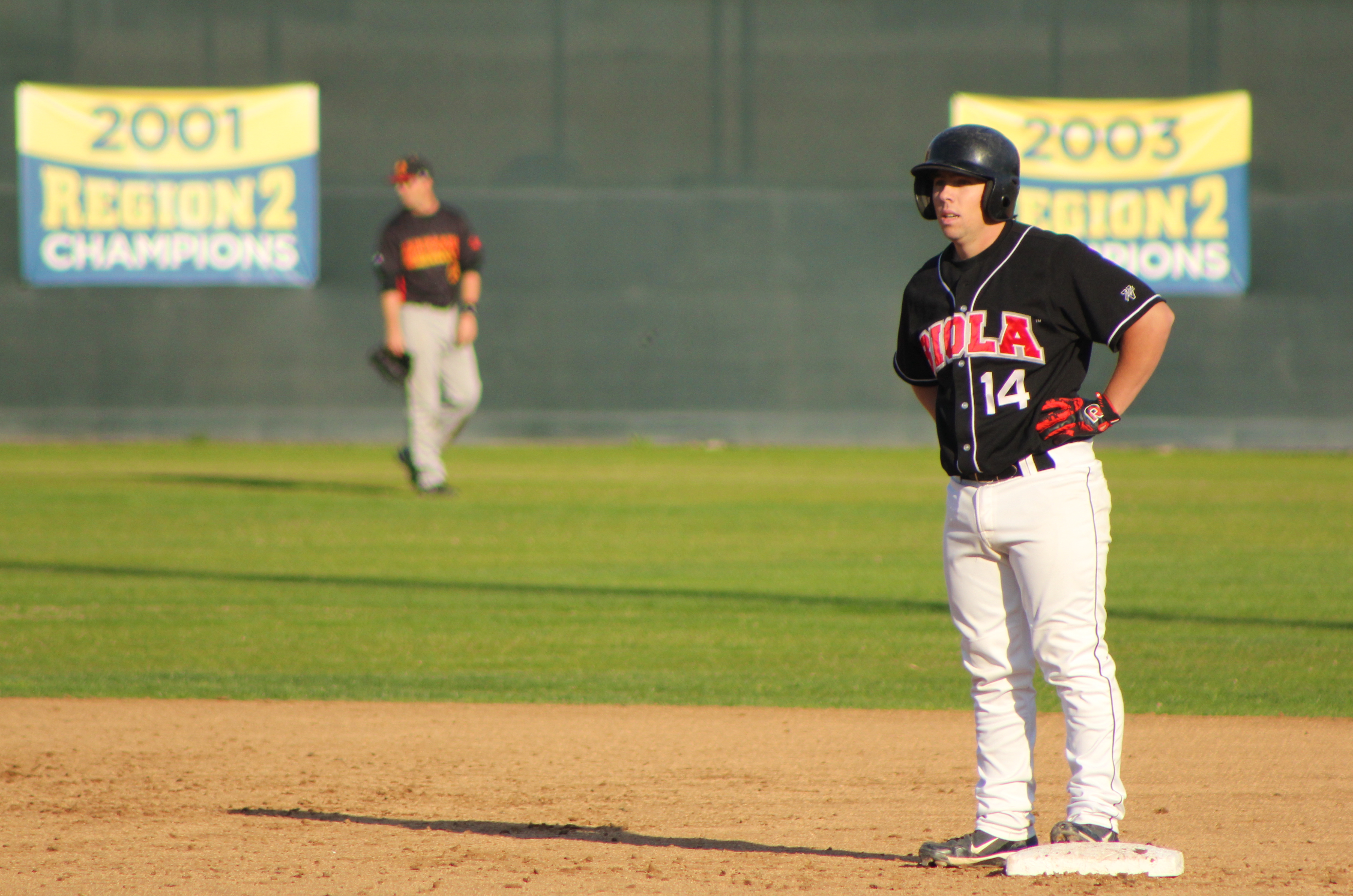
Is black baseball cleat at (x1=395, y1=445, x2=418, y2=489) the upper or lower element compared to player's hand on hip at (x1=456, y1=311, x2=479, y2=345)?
lower

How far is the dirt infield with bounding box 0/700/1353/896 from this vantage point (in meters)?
3.78

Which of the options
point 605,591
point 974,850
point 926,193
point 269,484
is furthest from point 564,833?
point 269,484

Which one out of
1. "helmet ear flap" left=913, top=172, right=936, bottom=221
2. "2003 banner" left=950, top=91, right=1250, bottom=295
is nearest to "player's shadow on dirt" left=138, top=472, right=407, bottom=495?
"2003 banner" left=950, top=91, right=1250, bottom=295

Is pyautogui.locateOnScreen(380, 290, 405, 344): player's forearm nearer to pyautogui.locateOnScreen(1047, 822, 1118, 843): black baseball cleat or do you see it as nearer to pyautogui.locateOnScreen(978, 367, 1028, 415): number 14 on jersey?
pyautogui.locateOnScreen(978, 367, 1028, 415): number 14 on jersey

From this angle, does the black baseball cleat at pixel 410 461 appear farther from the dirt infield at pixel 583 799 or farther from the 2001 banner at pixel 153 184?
the 2001 banner at pixel 153 184

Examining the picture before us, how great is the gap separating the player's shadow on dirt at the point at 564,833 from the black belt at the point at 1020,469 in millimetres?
988

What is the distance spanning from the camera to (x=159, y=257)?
17781 mm

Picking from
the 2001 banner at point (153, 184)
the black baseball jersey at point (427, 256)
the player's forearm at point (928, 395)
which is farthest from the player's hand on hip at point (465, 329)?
the player's forearm at point (928, 395)

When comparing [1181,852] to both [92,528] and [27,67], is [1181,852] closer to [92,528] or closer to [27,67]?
[92,528]

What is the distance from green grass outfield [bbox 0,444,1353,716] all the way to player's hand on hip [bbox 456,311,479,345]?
4.14ft

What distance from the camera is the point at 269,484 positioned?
13.4m

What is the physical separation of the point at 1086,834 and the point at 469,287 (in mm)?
8729

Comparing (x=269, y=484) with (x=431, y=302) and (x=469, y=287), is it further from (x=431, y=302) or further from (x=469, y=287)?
(x=469, y=287)

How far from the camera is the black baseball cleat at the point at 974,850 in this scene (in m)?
3.76
